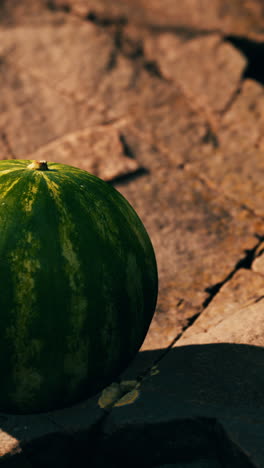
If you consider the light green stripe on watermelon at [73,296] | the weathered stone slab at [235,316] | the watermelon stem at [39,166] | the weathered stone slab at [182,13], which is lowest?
the weathered stone slab at [235,316]

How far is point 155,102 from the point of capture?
4281mm

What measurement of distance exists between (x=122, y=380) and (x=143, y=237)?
511 mm

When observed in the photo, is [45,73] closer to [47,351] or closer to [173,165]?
[173,165]

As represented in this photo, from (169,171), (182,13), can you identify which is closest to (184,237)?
(169,171)

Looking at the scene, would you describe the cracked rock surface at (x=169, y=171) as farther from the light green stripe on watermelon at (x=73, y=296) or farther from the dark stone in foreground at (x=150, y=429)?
the light green stripe on watermelon at (x=73, y=296)

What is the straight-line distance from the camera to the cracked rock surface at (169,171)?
1.84 metres

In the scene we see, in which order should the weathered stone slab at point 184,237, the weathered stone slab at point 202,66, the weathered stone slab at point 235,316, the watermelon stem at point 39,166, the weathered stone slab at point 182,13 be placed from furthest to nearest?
the weathered stone slab at point 182,13 → the weathered stone slab at point 202,66 → the weathered stone slab at point 184,237 → the weathered stone slab at point 235,316 → the watermelon stem at point 39,166

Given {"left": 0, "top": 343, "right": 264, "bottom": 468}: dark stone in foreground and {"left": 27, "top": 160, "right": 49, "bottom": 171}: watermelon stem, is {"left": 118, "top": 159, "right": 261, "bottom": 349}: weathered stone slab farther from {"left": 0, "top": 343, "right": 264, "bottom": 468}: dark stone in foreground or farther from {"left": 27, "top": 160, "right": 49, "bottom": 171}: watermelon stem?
{"left": 27, "top": 160, "right": 49, "bottom": 171}: watermelon stem

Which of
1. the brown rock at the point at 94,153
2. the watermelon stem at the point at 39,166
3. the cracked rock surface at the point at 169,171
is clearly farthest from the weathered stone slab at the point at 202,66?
the watermelon stem at the point at 39,166

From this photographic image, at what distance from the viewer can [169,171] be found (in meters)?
3.65

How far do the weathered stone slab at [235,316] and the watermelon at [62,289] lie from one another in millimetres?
460

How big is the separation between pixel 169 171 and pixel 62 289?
207cm

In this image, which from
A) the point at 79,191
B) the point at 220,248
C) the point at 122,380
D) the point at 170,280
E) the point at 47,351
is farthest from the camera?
the point at 220,248

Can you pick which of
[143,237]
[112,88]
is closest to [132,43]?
[112,88]
